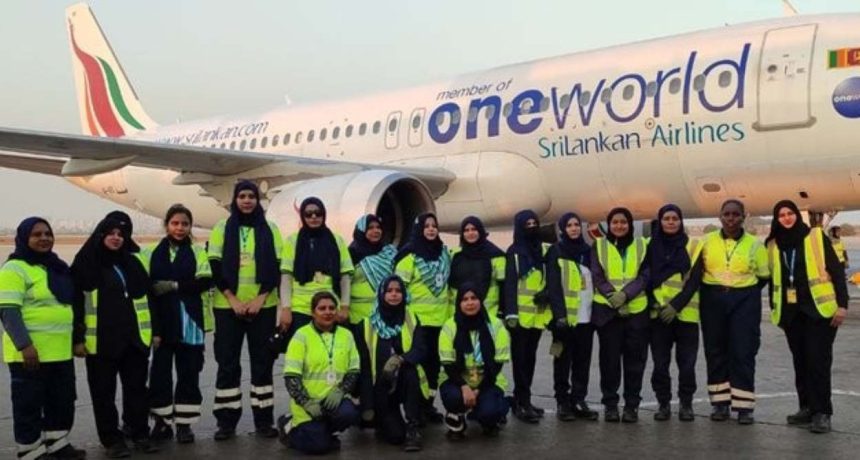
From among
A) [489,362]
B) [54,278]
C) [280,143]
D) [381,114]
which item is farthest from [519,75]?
[54,278]

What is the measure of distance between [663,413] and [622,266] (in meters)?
1.04

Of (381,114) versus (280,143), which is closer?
(381,114)

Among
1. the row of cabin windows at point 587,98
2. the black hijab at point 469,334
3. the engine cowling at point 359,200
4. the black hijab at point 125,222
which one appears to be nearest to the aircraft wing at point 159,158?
the engine cowling at point 359,200

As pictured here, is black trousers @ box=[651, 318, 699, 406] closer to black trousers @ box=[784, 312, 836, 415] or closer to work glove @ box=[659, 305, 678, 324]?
work glove @ box=[659, 305, 678, 324]

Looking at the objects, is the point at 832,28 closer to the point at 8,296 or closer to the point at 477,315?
the point at 477,315

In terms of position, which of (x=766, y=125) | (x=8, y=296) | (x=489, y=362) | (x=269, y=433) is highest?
(x=766, y=125)

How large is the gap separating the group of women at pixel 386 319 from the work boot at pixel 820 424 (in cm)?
1

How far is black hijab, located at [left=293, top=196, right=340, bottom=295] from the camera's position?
20.0 feet

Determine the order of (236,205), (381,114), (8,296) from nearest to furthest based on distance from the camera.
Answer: (8,296), (236,205), (381,114)

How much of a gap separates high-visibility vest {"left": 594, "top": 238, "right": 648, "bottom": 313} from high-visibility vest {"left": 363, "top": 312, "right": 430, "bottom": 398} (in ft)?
4.48

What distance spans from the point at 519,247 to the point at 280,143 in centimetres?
1121

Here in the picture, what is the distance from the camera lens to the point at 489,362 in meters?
5.81

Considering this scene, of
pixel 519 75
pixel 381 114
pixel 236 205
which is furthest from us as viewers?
pixel 381 114

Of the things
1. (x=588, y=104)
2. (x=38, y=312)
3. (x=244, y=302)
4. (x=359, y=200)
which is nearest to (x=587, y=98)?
(x=588, y=104)
